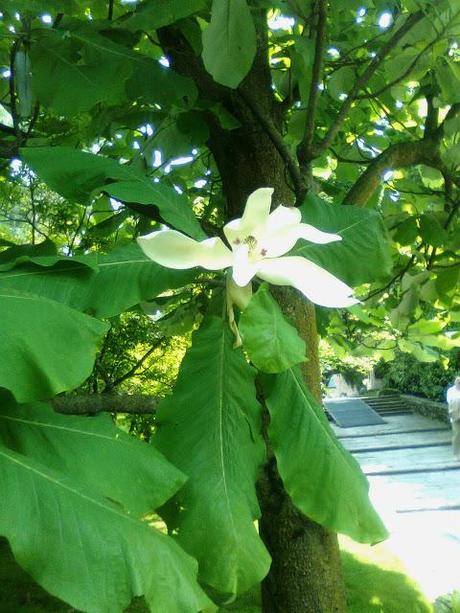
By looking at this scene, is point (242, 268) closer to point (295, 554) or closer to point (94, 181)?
point (94, 181)

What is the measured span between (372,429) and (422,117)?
15171mm

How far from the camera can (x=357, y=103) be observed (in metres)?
3.38

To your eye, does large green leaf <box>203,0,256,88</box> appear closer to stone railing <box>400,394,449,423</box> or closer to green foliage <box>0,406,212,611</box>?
green foliage <box>0,406,212,611</box>

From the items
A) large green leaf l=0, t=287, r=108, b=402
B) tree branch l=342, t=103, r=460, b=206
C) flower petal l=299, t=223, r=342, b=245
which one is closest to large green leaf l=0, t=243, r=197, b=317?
large green leaf l=0, t=287, r=108, b=402

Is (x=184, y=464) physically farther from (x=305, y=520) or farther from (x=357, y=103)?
(x=357, y=103)

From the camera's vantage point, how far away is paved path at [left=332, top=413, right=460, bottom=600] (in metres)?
7.10

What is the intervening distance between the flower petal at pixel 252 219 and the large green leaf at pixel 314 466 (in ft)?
1.11

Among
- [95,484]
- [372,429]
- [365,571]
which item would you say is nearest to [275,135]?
[95,484]

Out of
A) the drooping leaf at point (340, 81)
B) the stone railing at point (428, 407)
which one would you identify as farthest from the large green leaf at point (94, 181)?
the stone railing at point (428, 407)

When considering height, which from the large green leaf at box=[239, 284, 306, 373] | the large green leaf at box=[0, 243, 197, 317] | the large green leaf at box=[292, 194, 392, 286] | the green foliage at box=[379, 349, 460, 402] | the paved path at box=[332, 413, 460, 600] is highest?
the green foliage at box=[379, 349, 460, 402]

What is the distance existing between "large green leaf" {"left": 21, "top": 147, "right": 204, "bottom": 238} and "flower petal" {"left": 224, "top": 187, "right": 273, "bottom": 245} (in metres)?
0.29

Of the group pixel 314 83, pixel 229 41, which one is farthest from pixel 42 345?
pixel 314 83

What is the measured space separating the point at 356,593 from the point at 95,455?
202 inches

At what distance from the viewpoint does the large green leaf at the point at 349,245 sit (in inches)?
60.8
